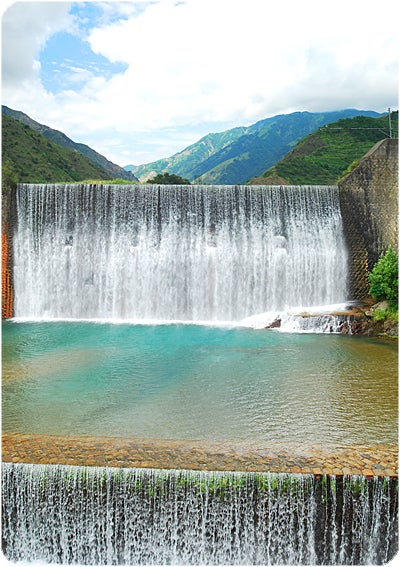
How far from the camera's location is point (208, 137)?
11006cm

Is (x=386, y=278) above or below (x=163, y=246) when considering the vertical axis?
below

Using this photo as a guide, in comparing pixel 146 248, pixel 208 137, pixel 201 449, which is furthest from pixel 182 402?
pixel 208 137

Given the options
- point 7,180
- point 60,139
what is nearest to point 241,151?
point 60,139

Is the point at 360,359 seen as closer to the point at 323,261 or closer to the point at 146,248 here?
the point at 323,261

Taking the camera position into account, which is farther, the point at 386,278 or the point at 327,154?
the point at 327,154

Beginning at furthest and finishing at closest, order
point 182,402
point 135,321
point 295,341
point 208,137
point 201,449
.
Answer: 1. point 208,137
2. point 135,321
3. point 295,341
4. point 182,402
5. point 201,449

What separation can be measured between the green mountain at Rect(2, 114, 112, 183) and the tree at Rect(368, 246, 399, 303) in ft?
48.0

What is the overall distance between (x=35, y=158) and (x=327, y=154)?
44.2 feet

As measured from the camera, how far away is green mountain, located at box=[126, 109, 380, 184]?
244 ft

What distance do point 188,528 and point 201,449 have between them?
0.62 metres

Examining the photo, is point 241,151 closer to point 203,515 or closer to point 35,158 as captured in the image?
point 35,158

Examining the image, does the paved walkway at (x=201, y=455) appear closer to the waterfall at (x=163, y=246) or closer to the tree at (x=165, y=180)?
the waterfall at (x=163, y=246)

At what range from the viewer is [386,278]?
10.1 metres

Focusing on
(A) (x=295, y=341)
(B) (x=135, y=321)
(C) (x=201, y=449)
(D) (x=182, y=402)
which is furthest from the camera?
(B) (x=135, y=321)
